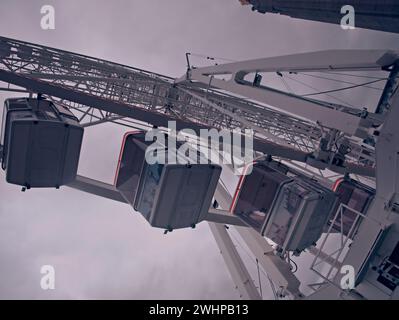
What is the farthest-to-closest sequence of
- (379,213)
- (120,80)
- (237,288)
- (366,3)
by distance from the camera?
1. (366,3)
2. (120,80)
3. (237,288)
4. (379,213)

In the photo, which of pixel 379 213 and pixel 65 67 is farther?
pixel 65 67

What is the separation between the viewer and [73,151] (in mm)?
5703

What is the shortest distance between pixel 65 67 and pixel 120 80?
2894mm

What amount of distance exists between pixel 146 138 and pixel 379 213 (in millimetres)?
5074

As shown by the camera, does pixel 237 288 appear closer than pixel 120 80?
Yes

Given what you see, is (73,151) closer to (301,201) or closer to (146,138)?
(146,138)

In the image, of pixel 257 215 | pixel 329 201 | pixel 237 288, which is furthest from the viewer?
pixel 237 288

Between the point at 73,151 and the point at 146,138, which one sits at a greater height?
the point at 146,138

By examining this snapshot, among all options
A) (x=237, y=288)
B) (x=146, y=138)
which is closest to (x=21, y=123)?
(x=146, y=138)

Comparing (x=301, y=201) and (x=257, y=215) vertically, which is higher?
(x=301, y=201)

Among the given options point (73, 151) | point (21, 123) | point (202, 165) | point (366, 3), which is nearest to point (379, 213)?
point (202, 165)

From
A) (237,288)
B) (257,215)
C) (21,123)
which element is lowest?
(237,288)

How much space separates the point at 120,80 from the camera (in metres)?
13.7

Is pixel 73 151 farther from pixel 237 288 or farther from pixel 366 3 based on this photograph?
pixel 366 3
